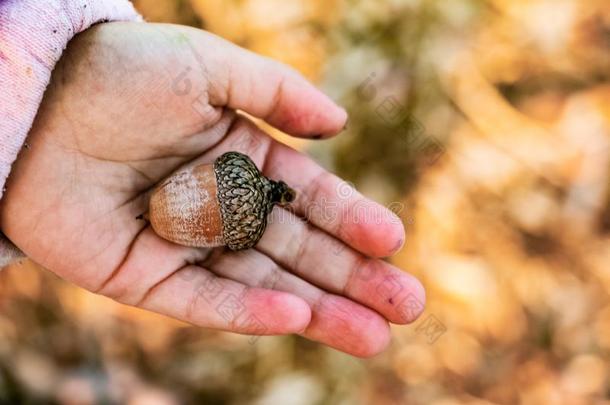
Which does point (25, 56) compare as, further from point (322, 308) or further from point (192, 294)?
point (322, 308)

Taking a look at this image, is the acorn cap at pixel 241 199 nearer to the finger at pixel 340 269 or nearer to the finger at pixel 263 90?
the finger at pixel 340 269

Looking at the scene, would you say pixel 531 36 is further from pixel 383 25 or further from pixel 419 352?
pixel 419 352

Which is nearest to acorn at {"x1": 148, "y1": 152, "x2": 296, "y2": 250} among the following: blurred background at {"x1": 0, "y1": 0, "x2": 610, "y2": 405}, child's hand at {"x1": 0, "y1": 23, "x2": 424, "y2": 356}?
A: child's hand at {"x1": 0, "y1": 23, "x2": 424, "y2": 356}

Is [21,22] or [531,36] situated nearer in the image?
[21,22]

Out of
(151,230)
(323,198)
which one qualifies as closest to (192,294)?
(151,230)

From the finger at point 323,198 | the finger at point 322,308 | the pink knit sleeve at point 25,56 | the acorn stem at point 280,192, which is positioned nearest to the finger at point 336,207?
the finger at point 323,198

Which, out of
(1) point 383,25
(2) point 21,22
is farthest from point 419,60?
(2) point 21,22
